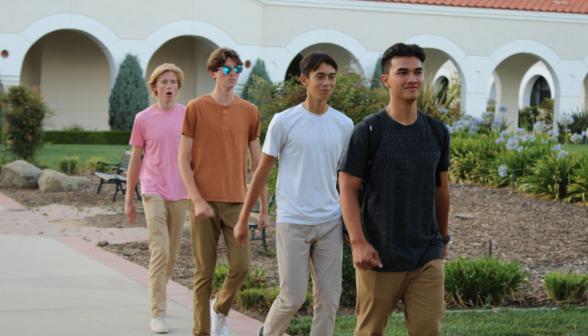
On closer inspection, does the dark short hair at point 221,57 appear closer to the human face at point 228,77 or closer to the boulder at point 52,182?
the human face at point 228,77

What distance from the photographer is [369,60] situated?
68.8 ft

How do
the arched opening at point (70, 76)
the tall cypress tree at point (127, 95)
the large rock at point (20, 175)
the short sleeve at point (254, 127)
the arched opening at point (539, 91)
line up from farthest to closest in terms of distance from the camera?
the arched opening at point (539, 91) < the arched opening at point (70, 76) < the tall cypress tree at point (127, 95) < the large rock at point (20, 175) < the short sleeve at point (254, 127)

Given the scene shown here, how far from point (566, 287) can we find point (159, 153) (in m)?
3.76

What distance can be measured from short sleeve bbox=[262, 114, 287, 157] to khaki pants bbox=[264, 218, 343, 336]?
44cm

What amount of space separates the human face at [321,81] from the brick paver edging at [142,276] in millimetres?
1889

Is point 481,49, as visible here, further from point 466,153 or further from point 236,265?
point 236,265

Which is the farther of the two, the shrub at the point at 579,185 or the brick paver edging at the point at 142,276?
the shrub at the point at 579,185

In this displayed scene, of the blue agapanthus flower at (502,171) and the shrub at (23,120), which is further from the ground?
the shrub at (23,120)

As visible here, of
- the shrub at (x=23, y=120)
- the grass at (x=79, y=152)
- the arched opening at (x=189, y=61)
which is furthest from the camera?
the arched opening at (x=189, y=61)

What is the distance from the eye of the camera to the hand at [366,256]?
9.80ft

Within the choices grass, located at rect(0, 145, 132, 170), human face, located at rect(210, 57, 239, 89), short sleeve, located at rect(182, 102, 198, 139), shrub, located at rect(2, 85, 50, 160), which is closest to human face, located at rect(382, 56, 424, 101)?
human face, located at rect(210, 57, 239, 89)

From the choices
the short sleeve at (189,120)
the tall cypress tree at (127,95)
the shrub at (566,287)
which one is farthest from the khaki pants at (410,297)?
the tall cypress tree at (127,95)

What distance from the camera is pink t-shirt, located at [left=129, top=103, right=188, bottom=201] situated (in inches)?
188

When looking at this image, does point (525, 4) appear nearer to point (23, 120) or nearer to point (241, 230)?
point (23, 120)
